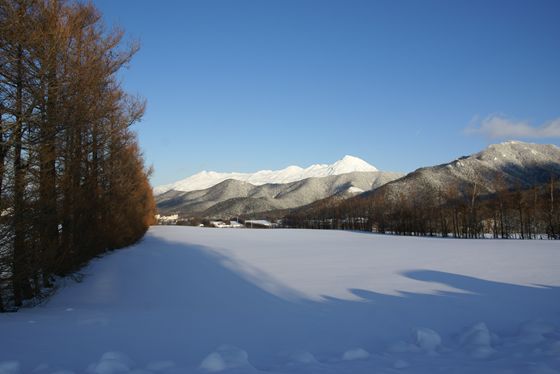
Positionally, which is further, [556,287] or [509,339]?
[556,287]

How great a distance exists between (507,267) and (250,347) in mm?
10469

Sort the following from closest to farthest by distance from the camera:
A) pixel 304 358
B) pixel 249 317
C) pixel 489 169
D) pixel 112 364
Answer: pixel 112 364
pixel 304 358
pixel 249 317
pixel 489 169

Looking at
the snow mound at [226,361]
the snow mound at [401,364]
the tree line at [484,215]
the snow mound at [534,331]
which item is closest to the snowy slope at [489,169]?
the tree line at [484,215]

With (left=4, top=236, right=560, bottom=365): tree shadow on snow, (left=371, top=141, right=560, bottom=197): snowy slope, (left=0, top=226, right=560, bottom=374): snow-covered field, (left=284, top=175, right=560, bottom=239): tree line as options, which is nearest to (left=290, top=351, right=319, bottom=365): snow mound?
(left=0, top=226, right=560, bottom=374): snow-covered field

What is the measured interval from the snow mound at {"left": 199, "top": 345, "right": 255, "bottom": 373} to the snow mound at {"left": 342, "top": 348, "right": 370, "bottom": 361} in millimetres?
1142

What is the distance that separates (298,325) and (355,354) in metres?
1.68

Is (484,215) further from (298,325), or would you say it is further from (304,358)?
(304,358)

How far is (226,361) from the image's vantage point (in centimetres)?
403

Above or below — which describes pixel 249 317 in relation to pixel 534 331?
A: below

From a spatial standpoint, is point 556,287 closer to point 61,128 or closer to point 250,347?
point 250,347

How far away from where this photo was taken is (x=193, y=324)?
6.03m

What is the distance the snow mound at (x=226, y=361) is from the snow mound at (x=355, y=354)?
3.75 ft

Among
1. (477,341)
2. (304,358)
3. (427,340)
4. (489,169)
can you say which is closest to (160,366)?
(304,358)

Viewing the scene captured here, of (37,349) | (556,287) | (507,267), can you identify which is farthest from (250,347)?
(507,267)
